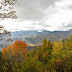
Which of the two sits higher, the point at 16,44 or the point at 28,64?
the point at 28,64

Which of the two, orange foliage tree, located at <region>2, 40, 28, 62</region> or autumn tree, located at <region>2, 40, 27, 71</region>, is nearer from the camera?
autumn tree, located at <region>2, 40, 27, 71</region>

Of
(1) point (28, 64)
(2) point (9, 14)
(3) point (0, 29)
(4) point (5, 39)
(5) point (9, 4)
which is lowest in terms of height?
(1) point (28, 64)

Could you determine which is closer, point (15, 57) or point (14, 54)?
point (15, 57)

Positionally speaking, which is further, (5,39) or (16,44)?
(16,44)

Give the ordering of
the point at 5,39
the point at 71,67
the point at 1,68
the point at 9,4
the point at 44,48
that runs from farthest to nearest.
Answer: the point at 44,48
the point at 5,39
the point at 71,67
the point at 1,68
the point at 9,4

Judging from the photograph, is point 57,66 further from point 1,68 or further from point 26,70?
point 1,68

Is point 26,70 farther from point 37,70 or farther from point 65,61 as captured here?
point 65,61

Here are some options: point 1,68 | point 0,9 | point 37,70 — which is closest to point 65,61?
point 37,70

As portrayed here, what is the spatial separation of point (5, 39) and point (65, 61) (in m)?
6.56

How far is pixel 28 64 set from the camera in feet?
21.5

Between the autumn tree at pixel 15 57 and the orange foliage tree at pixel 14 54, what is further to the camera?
the orange foliage tree at pixel 14 54

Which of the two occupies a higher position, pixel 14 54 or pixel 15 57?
pixel 15 57

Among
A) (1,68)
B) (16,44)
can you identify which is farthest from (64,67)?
(16,44)

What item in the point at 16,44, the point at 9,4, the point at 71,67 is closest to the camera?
the point at 9,4
